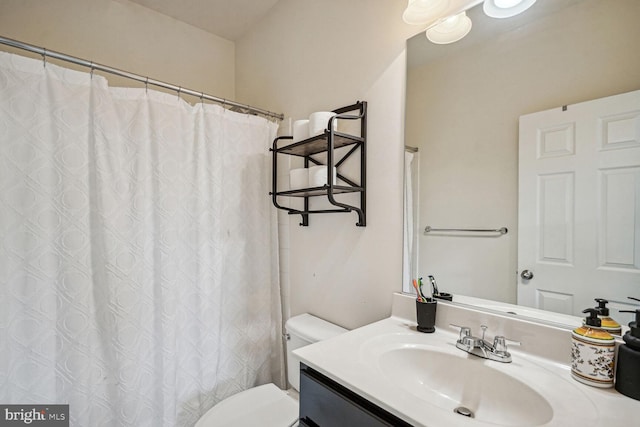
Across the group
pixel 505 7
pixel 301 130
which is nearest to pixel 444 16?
pixel 505 7

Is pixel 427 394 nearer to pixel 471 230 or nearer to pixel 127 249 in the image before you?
pixel 471 230

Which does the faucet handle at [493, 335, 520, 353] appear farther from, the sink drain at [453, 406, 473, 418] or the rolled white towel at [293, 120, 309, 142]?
the rolled white towel at [293, 120, 309, 142]

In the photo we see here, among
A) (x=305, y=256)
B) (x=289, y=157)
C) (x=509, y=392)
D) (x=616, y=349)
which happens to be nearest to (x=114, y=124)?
(x=289, y=157)

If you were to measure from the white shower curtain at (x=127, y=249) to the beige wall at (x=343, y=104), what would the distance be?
0.85 ft

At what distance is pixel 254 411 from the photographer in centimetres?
117

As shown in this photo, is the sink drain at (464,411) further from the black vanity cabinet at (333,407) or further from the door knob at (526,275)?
the door knob at (526,275)

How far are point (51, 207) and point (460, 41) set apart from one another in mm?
1534

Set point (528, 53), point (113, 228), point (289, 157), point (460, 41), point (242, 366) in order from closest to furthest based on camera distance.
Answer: point (528, 53) → point (460, 41) → point (113, 228) → point (242, 366) → point (289, 157)

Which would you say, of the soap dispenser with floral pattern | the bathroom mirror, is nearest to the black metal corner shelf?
the bathroom mirror

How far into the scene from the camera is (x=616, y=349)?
676mm

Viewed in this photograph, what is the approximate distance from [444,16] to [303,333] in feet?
4.31

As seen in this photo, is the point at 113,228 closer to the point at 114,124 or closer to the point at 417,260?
the point at 114,124

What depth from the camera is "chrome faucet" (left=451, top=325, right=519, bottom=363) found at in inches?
31.1

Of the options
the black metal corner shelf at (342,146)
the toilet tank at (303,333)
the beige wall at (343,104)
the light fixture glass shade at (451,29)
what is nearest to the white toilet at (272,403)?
the toilet tank at (303,333)
